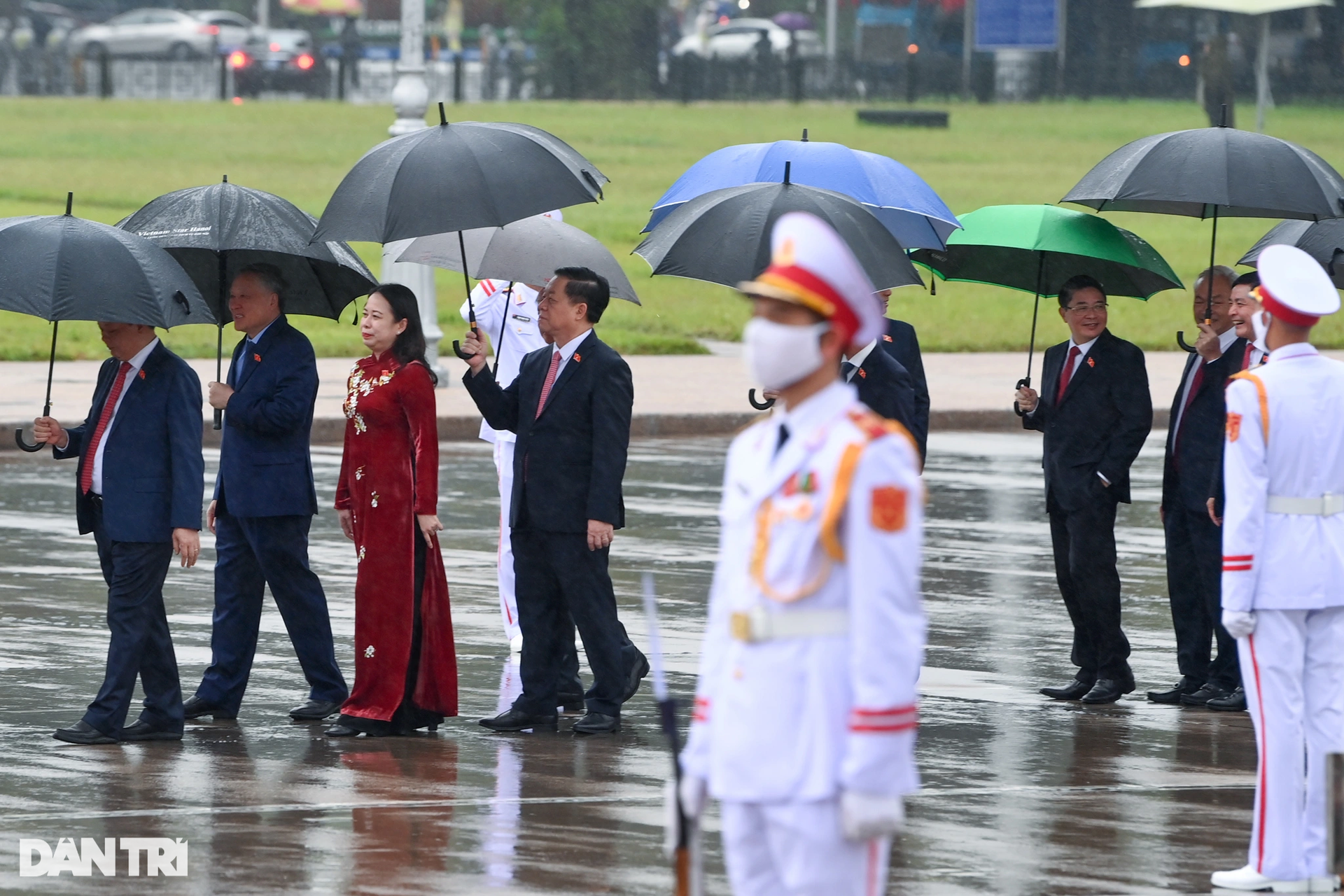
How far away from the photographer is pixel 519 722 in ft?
27.6

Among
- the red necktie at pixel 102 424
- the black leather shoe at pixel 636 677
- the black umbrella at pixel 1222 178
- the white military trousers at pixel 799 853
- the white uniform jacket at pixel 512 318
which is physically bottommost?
the black leather shoe at pixel 636 677

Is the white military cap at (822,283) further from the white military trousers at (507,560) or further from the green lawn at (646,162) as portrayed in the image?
the green lawn at (646,162)

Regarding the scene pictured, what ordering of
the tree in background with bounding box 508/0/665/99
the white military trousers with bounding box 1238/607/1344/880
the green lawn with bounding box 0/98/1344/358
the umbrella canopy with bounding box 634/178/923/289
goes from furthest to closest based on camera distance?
the tree in background with bounding box 508/0/665/99 → the green lawn with bounding box 0/98/1344/358 → the umbrella canopy with bounding box 634/178/923/289 → the white military trousers with bounding box 1238/607/1344/880

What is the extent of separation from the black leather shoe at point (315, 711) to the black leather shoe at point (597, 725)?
0.98 meters

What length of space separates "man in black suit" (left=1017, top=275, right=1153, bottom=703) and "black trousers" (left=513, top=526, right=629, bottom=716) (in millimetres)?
2033

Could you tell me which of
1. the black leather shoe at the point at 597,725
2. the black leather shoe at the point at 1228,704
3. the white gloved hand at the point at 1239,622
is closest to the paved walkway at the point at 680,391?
the black leather shoe at the point at 597,725

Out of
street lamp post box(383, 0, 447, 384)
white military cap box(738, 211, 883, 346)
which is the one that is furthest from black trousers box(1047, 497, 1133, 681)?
street lamp post box(383, 0, 447, 384)

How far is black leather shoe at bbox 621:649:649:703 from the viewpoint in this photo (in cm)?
862

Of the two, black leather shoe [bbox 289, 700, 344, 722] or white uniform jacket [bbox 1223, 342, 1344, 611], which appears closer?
white uniform jacket [bbox 1223, 342, 1344, 611]

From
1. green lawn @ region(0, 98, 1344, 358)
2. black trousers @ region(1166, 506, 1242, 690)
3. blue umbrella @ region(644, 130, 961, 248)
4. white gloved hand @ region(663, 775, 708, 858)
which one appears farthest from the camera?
green lawn @ region(0, 98, 1344, 358)

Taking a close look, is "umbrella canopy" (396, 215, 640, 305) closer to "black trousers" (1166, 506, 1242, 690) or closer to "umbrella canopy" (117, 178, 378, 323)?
"umbrella canopy" (117, 178, 378, 323)

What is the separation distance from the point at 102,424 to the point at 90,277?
64 cm

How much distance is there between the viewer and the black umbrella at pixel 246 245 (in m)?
8.52

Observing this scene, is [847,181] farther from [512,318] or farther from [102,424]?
[102,424]
